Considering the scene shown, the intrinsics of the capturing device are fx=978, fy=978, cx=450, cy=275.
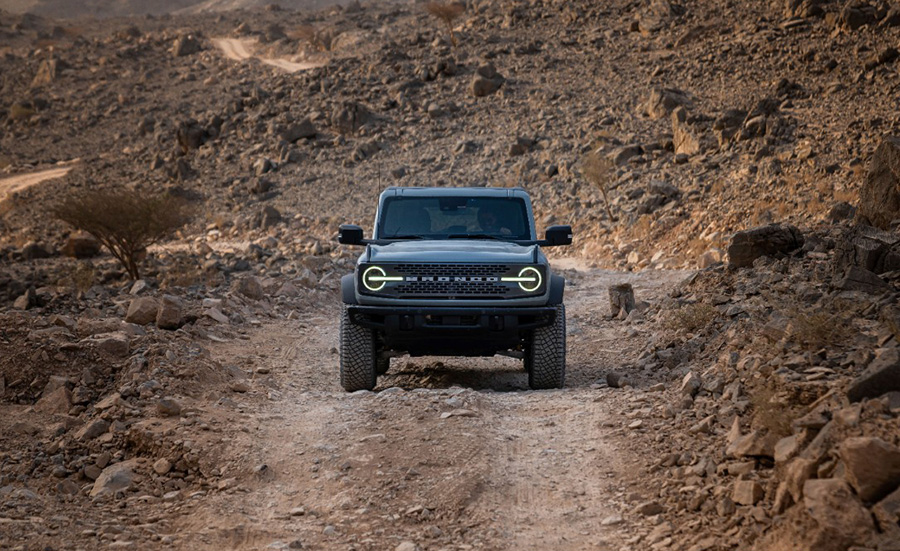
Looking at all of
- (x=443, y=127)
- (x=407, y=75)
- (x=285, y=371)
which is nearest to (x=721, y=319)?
(x=285, y=371)

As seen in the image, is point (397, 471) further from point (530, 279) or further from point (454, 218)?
point (454, 218)

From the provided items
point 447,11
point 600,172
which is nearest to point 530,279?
point 600,172

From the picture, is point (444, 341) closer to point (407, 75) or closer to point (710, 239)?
point (710, 239)

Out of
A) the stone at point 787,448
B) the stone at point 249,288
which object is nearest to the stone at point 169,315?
the stone at point 249,288

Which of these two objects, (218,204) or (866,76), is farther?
(218,204)

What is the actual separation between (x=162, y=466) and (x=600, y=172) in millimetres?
20628

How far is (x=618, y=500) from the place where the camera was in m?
6.09

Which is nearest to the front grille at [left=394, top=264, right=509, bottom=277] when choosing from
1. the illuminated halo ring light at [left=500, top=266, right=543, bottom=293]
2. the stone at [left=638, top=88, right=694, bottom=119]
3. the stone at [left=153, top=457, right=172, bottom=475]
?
the illuminated halo ring light at [left=500, top=266, right=543, bottom=293]

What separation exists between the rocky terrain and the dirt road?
0.03 meters

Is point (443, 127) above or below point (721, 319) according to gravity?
above

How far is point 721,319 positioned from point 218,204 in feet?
87.2

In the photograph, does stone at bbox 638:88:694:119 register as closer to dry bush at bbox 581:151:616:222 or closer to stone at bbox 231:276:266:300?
dry bush at bbox 581:151:616:222

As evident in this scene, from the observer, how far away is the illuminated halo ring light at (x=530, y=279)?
8531 mm

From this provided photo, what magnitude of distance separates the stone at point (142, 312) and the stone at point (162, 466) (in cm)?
569
